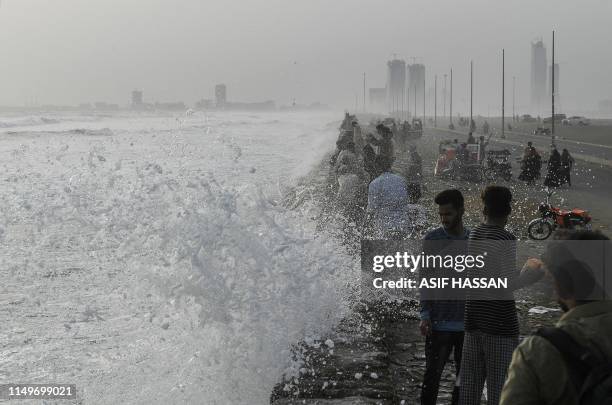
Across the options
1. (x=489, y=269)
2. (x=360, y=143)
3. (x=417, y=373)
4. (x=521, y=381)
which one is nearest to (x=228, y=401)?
(x=417, y=373)

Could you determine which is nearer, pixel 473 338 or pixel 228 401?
pixel 473 338

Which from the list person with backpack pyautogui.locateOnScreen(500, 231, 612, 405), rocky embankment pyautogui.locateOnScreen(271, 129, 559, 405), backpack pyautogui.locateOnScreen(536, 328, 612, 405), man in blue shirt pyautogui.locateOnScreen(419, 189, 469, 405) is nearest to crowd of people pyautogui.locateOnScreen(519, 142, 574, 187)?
rocky embankment pyautogui.locateOnScreen(271, 129, 559, 405)

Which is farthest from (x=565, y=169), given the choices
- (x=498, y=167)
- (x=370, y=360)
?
(x=370, y=360)

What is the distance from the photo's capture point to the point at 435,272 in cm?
441

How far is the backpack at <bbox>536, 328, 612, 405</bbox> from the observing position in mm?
1960

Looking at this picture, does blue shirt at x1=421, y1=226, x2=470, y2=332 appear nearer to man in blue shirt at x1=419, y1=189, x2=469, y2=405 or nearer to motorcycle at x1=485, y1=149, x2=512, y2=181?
man in blue shirt at x1=419, y1=189, x2=469, y2=405

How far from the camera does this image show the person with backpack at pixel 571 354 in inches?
78.4

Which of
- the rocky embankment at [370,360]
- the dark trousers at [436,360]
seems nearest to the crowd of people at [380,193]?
the rocky embankment at [370,360]

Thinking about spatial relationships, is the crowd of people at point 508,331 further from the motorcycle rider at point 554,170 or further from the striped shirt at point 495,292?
the motorcycle rider at point 554,170

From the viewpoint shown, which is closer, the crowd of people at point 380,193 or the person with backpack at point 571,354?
the person with backpack at point 571,354

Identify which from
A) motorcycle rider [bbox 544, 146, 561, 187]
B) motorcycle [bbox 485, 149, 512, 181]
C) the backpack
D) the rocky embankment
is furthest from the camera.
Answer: motorcycle [bbox 485, 149, 512, 181]

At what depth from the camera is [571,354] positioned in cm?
201

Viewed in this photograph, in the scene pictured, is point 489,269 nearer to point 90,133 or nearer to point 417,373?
point 417,373

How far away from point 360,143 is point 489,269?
20645mm
